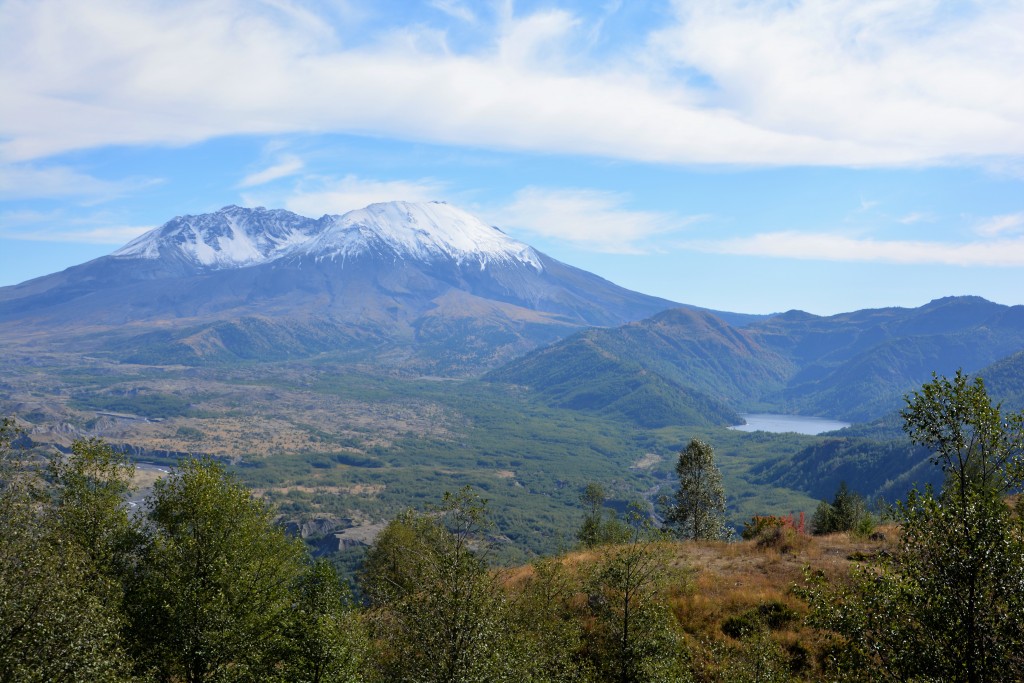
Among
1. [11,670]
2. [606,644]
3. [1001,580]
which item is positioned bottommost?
[606,644]

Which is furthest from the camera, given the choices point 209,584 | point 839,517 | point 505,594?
point 839,517

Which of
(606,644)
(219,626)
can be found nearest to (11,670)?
(219,626)

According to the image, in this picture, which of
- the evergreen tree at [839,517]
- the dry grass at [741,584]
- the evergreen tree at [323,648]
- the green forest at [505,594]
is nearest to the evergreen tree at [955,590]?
the green forest at [505,594]

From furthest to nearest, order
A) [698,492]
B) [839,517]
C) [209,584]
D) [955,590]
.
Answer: [698,492] < [839,517] < [209,584] < [955,590]

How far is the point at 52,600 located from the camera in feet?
97.1

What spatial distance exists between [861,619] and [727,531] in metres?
72.2

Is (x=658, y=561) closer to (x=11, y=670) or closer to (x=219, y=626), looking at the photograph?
(x=219, y=626)

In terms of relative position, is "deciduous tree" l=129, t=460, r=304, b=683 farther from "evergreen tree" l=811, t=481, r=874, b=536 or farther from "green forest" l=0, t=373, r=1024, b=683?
"evergreen tree" l=811, t=481, r=874, b=536

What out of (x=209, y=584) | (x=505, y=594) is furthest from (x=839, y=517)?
(x=209, y=584)

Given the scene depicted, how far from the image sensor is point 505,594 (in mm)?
42344

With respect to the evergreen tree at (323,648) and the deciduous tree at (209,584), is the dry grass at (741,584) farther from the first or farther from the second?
Result: the deciduous tree at (209,584)

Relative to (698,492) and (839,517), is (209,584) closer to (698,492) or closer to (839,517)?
(698,492)

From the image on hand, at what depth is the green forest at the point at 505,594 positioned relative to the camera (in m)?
22.7

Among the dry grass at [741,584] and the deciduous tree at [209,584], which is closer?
the deciduous tree at [209,584]
